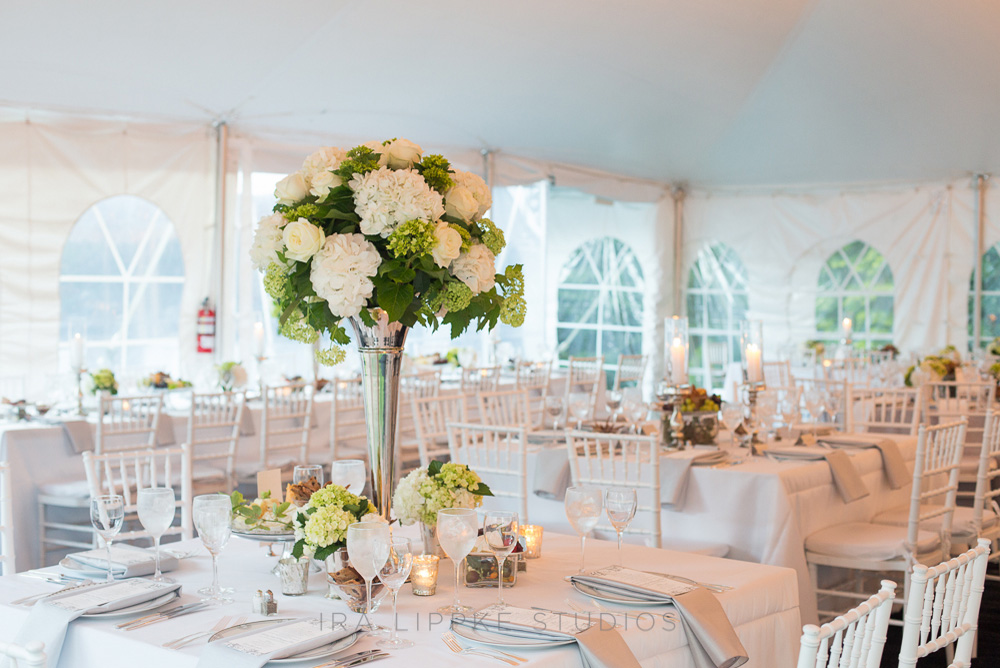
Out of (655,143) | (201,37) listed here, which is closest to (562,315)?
(655,143)

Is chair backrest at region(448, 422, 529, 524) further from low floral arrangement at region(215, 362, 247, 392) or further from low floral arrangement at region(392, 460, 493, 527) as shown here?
low floral arrangement at region(215, 362, 247, 392)

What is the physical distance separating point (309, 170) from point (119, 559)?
1.01m

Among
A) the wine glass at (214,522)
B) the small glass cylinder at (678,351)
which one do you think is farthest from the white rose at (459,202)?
the small glass cylinder at (678,351)

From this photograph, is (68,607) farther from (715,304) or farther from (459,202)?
(715,304)

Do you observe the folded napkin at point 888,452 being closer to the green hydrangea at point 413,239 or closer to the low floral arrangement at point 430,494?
the low floral arrangement at point 430,494

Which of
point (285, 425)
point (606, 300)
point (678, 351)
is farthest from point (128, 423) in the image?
point (606, 300)

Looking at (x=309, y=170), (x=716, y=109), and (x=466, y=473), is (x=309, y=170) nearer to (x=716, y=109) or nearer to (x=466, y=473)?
(x=466, y=473)

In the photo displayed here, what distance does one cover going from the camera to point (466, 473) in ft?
7.82

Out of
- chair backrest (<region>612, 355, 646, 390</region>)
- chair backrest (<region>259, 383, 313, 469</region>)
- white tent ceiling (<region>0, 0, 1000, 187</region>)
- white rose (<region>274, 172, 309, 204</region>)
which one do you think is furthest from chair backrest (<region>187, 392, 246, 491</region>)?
chair backrest (<region>612, 355, 646, 390</region>)

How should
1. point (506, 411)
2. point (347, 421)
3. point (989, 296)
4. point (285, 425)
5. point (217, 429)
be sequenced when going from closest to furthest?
point (506, 411)
point (217, 429)
point (285, 425)
point (347, 421)
point (989, 296)

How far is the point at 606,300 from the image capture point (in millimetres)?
12242

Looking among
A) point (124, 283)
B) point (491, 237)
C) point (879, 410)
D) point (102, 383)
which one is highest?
point (124, 283)

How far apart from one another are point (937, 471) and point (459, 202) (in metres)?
2.77

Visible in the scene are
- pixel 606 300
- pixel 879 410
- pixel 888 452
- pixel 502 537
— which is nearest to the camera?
pixel 502 537
